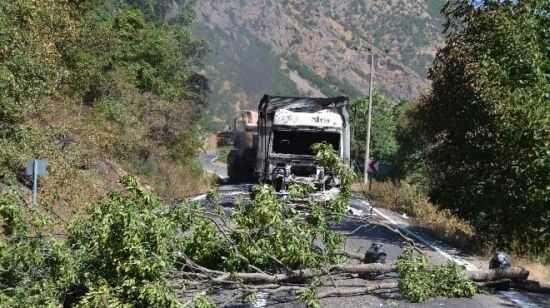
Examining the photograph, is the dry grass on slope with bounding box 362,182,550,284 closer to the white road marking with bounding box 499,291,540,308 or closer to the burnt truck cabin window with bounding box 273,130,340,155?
the burnt truck cabin window with bounding box 273,130,340,155

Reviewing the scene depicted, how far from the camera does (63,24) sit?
66.6 ft

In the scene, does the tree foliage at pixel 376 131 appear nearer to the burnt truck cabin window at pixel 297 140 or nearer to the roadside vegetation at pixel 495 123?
the burnt truck cabin window at pixel 297 140

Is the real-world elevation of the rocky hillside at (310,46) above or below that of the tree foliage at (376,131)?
above

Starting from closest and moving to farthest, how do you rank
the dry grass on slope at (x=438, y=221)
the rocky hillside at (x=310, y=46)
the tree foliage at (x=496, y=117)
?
the tree foliage at (x=496, y=117)
the dry grass on slope at (x=438, y=221)
the rocky hillside at (x=310, y=46)

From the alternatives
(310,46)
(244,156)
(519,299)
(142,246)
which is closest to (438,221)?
(519,299)

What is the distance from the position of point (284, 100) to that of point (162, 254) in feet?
49.4

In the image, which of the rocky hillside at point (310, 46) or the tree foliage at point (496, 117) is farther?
the rocky hillside at point (310, 46)

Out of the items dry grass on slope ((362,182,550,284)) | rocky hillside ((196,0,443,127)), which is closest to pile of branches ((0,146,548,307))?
dry grass on slope ((362,182,550,284))

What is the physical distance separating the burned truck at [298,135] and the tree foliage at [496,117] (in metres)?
3.38

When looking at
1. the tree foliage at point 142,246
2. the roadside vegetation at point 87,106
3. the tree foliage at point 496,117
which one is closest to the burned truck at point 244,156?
the roadside vegetation at point 87,106

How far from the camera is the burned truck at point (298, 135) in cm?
2122

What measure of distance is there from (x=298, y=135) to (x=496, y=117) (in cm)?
783

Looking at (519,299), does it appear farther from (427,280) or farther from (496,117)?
(496,117)

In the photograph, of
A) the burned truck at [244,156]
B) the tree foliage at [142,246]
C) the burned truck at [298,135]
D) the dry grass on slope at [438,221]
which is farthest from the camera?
the burned truck at [244,156]
